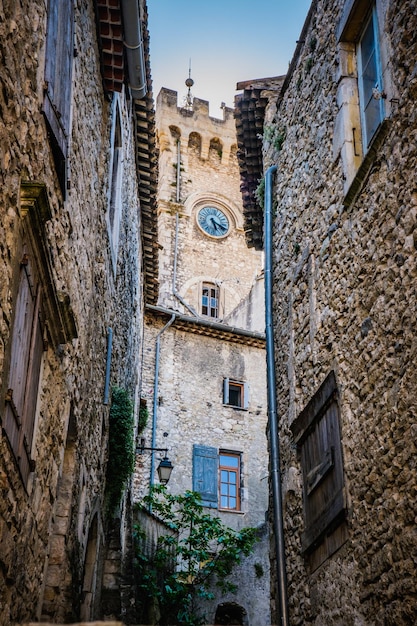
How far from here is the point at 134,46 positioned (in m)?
9.12

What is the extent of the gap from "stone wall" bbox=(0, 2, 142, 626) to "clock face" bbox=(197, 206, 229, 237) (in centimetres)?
1778

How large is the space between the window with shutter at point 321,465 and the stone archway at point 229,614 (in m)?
8.29

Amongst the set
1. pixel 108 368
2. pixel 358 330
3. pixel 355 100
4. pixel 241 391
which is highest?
pixel 241 391

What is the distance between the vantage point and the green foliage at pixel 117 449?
32.8 ft

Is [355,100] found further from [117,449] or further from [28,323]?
[117,449]

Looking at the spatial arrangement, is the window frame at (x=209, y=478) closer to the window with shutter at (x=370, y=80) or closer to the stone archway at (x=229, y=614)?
the stone archway at (x=229, y=614)

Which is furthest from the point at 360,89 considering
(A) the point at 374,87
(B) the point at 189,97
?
(B) the point at 189,97

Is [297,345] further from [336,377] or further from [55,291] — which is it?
[55,291]

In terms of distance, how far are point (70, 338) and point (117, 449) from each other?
187 inches

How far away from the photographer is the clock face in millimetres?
28312

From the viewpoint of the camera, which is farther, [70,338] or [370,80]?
[370,80]

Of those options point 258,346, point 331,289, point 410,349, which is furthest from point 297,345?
point 258,346

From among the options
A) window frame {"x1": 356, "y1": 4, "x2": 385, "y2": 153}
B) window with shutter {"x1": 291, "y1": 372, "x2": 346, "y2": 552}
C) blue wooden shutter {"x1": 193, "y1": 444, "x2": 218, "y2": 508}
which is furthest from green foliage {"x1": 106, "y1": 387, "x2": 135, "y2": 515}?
blue wooden shutter {"x1": 193, "y1": 444, "x2": 218, "y2": 508}

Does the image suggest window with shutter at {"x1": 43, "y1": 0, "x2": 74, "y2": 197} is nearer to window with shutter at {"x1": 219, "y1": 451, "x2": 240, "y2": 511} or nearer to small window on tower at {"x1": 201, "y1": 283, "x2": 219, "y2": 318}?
window with shutter at {"x1": 219, "y1": 451, "x2": 240, "y2": 511}
